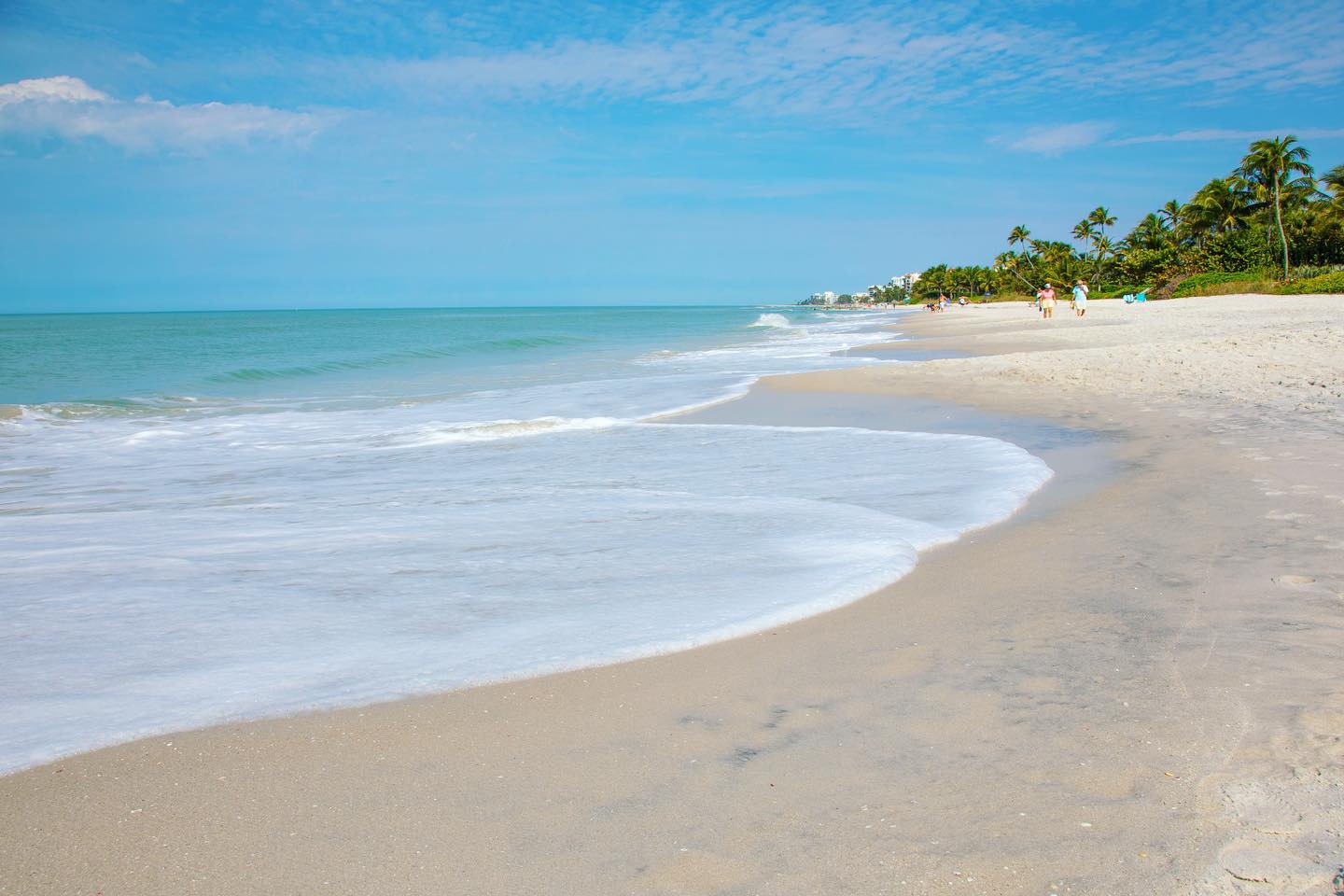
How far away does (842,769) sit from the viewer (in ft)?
9.32

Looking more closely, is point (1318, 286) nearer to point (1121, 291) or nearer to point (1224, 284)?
point (1224, 284)

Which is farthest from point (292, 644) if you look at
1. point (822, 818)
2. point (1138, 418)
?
point (1138, 418)

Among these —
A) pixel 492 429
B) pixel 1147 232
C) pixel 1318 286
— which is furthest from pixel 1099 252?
pixel 492 429

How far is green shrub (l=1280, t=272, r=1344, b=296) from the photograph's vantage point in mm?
39625

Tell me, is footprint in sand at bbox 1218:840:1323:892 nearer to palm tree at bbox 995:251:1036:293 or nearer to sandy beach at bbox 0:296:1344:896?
sandy beach at bbox 0:296:1344:896

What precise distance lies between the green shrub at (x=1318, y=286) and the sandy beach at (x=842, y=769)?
43.7m

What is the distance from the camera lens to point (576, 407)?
14.4 meters

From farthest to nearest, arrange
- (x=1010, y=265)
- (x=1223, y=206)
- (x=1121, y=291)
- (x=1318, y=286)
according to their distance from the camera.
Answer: (x=1010, y=265) → (x=1121, y=291) → (x=1223, y=206) → (x=1318, y=286)

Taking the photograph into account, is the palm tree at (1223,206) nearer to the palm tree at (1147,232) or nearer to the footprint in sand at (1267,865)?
the palm tree at (1147,232)

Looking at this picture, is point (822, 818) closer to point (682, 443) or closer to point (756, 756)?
point (756, 756)

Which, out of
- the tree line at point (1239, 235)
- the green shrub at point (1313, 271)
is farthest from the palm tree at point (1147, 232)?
the green shrub at point (1313, 271)

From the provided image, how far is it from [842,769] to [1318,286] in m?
48.5

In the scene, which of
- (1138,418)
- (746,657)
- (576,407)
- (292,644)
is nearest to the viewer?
(746,657)

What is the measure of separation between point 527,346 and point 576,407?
97.8 ft
